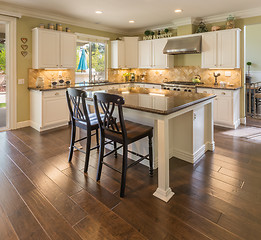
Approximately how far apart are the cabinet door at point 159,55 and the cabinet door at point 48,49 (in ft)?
9.32

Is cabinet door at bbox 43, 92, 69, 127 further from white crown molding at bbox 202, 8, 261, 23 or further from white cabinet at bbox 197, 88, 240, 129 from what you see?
white crown molding at bbox 202, 8, 261, 23

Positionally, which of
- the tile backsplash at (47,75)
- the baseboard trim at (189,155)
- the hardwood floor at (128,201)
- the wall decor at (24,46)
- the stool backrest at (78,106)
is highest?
the wall decor at (24,46)

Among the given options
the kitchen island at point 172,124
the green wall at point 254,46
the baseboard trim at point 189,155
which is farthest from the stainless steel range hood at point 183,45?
A: the green wall at point 254,46

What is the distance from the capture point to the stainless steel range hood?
5211 millimetres

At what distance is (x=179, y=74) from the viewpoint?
6.30 m

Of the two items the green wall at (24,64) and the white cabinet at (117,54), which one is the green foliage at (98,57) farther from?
the green wall at (24,64)

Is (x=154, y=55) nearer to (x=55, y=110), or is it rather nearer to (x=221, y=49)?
(x=221, y=49)

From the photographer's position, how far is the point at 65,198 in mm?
2170

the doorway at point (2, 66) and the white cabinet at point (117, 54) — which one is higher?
the white cabinet at point (117, 54)

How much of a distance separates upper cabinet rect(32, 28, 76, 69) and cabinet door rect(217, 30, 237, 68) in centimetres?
365

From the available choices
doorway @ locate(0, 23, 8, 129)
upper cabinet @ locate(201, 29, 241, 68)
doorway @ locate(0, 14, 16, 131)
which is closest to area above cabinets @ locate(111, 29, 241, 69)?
upper cabinet @ locate(201, 29, 241, 68)

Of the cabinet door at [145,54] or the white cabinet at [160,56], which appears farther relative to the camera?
the cabinet door at [145,54]

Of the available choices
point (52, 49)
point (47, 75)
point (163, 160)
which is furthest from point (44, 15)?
point (163, 160)

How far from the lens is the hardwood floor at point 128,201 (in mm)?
1723
